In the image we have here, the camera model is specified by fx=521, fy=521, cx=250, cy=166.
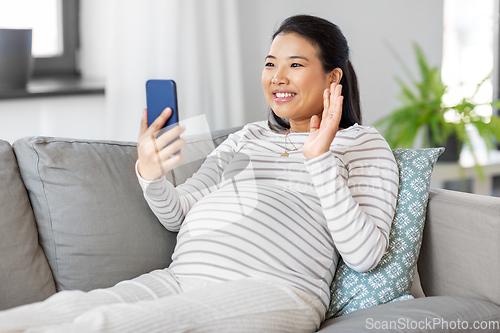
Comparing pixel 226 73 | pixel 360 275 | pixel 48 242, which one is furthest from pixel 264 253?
pixel 226 73

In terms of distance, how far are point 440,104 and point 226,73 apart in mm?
1149

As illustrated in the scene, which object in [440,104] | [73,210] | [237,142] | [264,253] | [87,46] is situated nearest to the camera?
[264,253]

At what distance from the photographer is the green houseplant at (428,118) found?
8.17 ft

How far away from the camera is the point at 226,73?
2.03m

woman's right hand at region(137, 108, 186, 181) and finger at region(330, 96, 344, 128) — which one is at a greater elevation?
finger at region(330, 96, 344, 128)

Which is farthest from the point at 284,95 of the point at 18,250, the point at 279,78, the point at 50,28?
the point at 50,28

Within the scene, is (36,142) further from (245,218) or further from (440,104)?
(440,104)

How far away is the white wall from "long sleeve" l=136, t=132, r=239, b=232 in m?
0.51

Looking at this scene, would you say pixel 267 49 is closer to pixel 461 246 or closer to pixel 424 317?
pixel 461 246

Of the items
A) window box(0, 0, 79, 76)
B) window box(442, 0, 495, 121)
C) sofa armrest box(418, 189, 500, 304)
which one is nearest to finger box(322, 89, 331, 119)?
sofa armrest box(418, 189, 500, 304)

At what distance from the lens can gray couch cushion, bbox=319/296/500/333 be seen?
1.03 metres

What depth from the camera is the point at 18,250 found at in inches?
47.8

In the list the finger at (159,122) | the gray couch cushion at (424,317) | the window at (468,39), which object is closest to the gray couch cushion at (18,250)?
the finger at (159,122)

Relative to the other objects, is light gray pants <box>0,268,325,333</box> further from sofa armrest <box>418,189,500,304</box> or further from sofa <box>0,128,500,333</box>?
sofa armrest <box>418,189,500,304</box>
